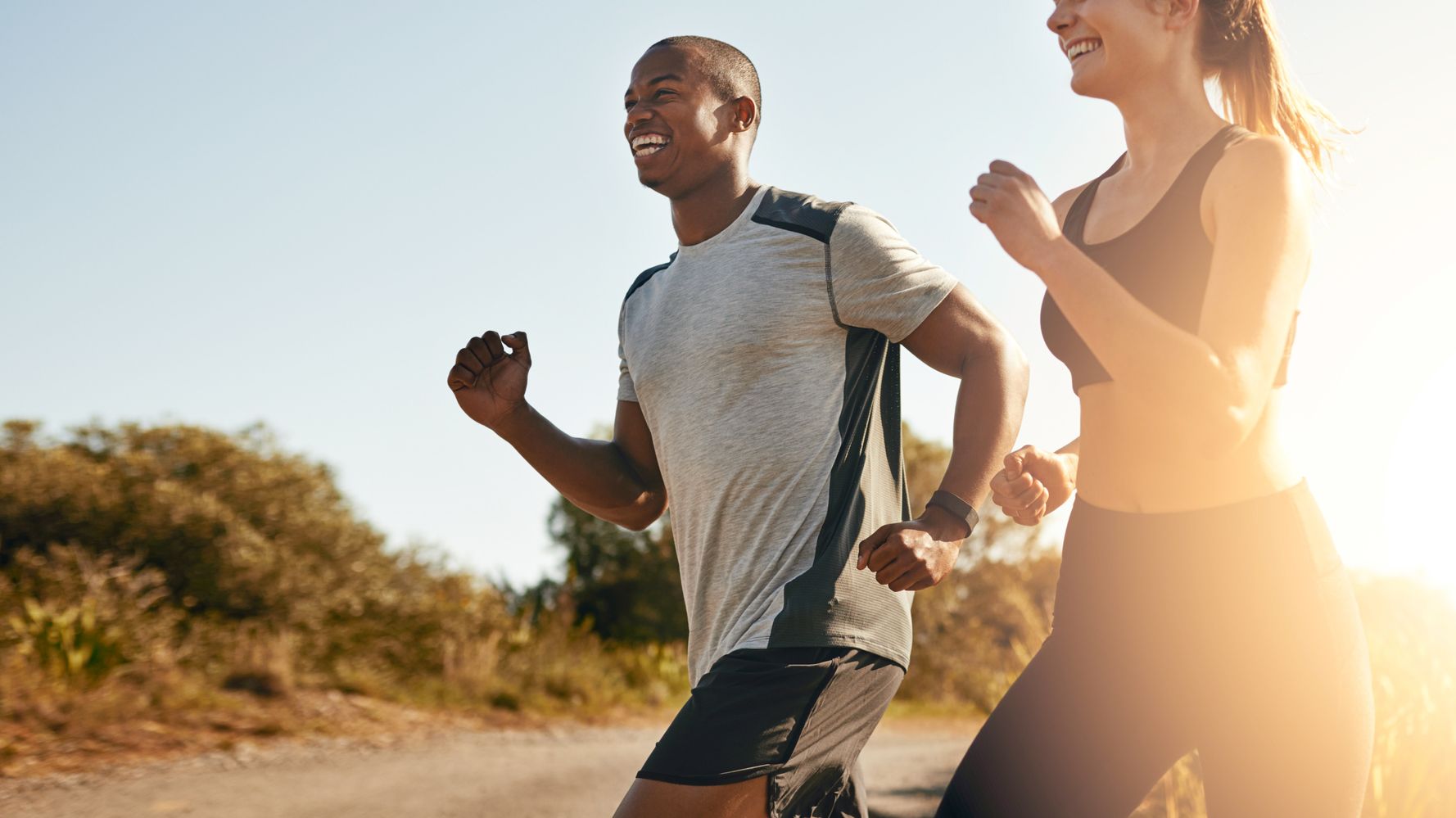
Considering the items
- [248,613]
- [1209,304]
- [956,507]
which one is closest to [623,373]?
[956,507]

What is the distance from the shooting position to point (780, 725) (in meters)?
2.23

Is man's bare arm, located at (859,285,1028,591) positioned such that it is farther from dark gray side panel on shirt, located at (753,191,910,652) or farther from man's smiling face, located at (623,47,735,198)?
man's smiling face, located at (623,47,735,198)

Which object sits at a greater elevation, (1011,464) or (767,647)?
(1011,464)

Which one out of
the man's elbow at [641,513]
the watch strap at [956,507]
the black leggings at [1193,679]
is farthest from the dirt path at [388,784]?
the black leggings at [1193,679]

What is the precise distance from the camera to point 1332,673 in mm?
1773

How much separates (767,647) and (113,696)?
7517 millimetres

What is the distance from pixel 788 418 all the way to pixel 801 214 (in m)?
0.53

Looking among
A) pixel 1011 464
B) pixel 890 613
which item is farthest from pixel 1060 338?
pixel 890 613

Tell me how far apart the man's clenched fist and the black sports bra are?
1.44 meters

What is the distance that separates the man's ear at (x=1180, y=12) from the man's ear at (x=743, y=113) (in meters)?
1.24

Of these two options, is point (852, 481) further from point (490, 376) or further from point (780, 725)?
point (490, 376)

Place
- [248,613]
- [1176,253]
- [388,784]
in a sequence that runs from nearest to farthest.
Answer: [1176,253]
[388,784]
[248,613]

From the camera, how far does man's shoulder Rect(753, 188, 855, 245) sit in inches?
105

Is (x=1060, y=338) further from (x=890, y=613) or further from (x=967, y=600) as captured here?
(x=967, y=600)
